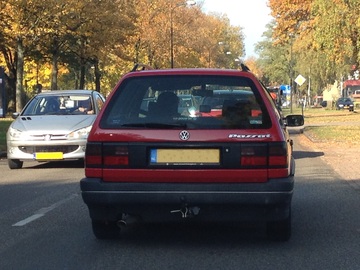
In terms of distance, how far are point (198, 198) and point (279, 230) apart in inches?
44.6

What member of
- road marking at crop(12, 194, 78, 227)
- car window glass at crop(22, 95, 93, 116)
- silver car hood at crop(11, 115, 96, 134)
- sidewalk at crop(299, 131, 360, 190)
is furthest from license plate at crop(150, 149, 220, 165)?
car window glass at crop(22, 95, 93, 116)

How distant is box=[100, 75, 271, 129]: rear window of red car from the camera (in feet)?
21.1

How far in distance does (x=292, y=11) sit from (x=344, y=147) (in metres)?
22.0

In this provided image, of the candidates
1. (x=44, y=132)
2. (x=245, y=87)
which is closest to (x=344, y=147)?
(x=44, y=132)

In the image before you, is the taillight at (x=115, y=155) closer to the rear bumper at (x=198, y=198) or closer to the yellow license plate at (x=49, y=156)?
the rear bumper at (x=198, y=198)

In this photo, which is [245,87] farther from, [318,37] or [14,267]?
[318,37]

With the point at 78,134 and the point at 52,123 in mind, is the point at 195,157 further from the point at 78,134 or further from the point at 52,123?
the point at 52,123

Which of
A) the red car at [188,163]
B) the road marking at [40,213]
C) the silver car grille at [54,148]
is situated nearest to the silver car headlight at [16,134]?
the silver car grille at [54,148]

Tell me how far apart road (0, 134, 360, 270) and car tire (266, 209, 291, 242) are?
0.06 metres

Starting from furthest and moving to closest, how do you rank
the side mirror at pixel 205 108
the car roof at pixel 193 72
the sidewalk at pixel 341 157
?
1. the sidewalk at pixel 341 157
2. the car roof at pixel 193 72
3. the side mirror at pixel 205 108

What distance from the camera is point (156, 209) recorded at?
6.45 metres

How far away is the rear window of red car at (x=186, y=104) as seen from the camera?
6445 mm

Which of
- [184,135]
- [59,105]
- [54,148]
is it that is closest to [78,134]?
[54,148]

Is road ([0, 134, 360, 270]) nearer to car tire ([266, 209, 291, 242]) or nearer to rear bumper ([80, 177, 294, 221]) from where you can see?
car tire ([266, 209, 291, 242])
